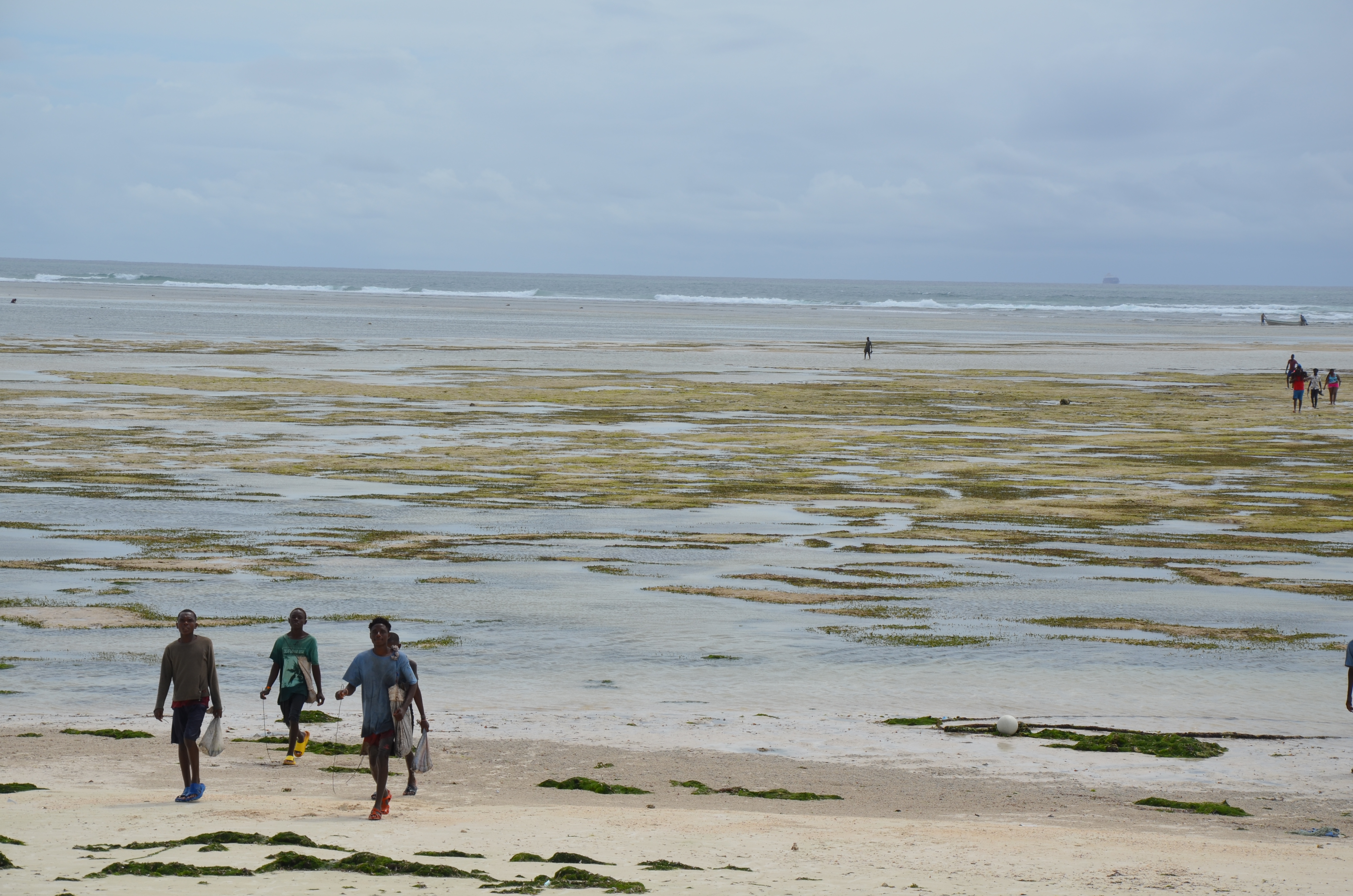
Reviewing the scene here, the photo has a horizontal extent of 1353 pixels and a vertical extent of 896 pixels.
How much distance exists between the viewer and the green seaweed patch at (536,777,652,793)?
43.6 ft

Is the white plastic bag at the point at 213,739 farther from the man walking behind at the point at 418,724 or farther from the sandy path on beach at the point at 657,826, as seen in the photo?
the man walking behind at the point at 418,724

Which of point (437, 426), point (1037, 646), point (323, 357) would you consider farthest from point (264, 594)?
point (323, 357)

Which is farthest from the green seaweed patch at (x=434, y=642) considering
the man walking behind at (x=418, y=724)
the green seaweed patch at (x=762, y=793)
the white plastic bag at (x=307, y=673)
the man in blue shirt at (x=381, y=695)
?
the man in blue shirt at (x=381, y=695)

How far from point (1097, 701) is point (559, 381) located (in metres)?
47.1

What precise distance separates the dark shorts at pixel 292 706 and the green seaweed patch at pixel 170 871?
3545 mm

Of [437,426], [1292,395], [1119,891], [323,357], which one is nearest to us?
[1119,891]

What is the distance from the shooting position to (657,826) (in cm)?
1205

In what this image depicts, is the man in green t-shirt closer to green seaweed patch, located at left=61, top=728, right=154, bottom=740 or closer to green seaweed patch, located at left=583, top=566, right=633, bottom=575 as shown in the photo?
green seaweed patch, located at left=61, top=728, right=154, bottom=740

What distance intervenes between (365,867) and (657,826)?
2515 mm

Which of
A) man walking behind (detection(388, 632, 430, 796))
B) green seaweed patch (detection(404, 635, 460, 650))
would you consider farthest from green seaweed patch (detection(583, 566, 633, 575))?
man walking behind (detection(388, 632, 430, 796))

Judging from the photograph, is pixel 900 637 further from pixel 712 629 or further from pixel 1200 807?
pixel 1200 807

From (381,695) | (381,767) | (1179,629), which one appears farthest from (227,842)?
(1179,629)

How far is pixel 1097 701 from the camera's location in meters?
16.6

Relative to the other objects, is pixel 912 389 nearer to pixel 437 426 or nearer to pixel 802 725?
pixel 437 426
